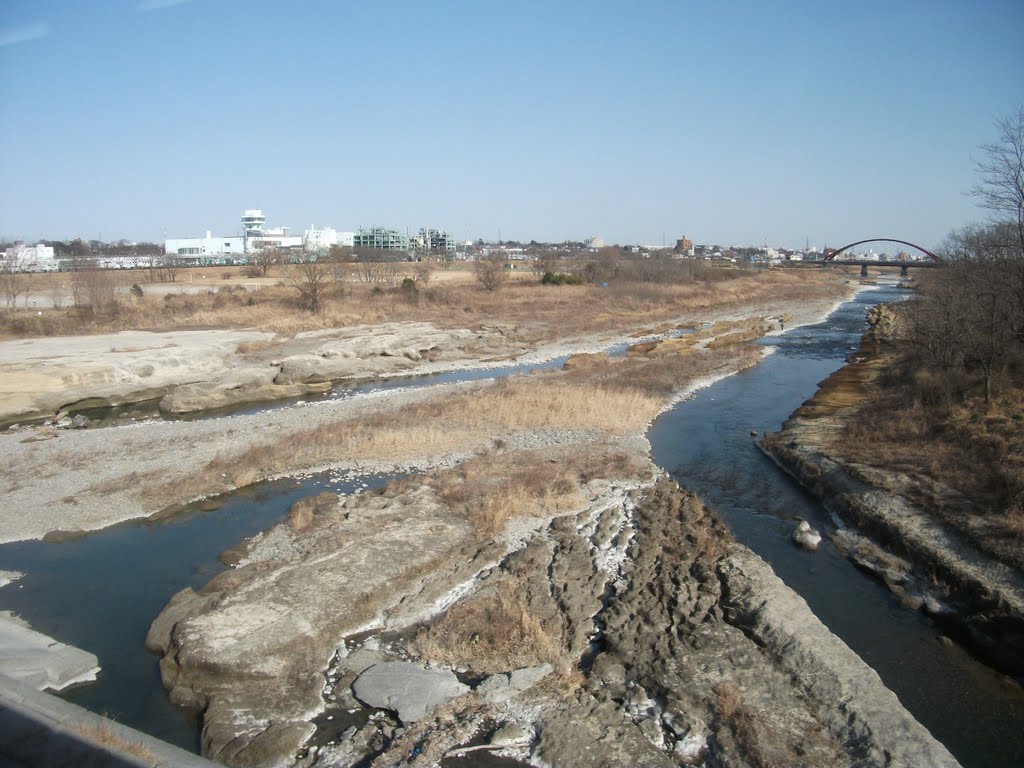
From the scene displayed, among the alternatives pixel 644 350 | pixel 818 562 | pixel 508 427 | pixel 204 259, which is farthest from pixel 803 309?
pixel 204 259

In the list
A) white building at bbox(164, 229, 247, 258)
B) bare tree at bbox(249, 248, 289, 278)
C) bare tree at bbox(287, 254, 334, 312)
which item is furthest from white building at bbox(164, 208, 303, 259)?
bare tree at bbox(287, 254, 334, 312)

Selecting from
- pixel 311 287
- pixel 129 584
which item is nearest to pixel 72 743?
pixel 129 584

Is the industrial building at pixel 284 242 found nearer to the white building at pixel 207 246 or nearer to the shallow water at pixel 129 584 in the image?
the white building at pixel 207 246

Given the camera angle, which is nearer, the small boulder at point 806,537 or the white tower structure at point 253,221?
the small boulder at point 806,537

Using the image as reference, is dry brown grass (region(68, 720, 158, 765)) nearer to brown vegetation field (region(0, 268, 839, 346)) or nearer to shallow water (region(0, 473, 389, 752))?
shallow water (region(0, 473, 389, 752))

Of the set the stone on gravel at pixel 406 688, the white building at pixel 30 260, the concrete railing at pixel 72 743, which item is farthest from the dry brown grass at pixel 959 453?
the white building at pixel 30 260

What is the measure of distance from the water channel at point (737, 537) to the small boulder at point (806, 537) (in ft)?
0.66

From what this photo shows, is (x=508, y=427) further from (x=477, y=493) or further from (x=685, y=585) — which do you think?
(x=685, y=585)

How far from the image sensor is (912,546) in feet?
45.3

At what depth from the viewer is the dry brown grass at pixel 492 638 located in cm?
1023

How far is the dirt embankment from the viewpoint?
37.0ft

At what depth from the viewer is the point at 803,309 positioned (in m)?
69.4

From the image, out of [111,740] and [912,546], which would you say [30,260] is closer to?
[111,740]

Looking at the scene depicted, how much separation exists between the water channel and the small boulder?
0.20 m
